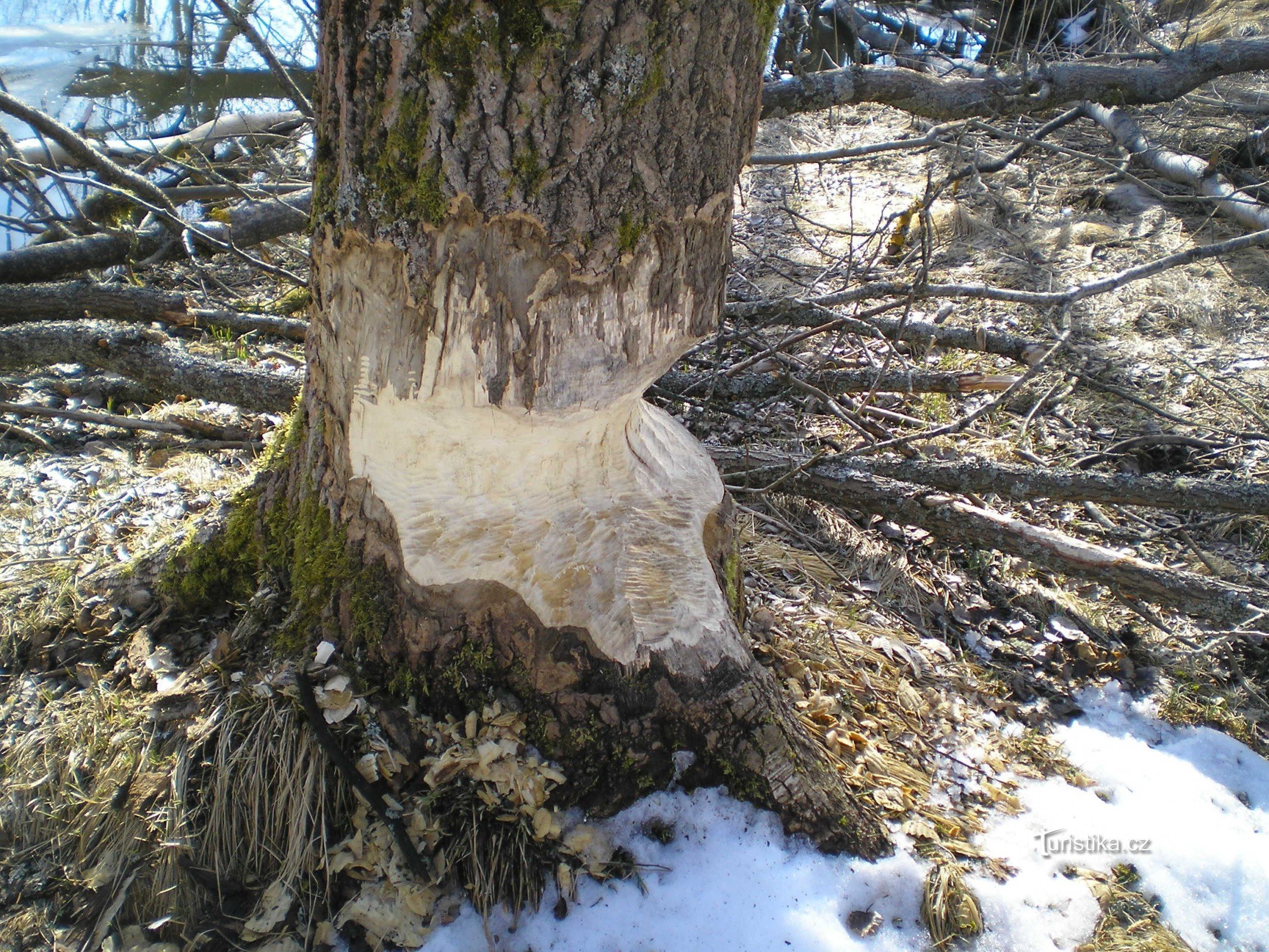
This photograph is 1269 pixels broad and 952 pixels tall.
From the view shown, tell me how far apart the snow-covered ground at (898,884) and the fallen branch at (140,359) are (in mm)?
2133

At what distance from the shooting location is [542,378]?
140 centimetres

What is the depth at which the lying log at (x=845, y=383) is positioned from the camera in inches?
126

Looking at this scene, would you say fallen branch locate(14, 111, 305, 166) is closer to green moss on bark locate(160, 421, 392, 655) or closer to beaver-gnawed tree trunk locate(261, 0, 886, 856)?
green moss on bark locate(160, 421, 392, 655)

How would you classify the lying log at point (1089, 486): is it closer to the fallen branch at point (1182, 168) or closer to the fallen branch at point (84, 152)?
the fallen branch at point (1182, 168)

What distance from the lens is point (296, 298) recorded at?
433 cm

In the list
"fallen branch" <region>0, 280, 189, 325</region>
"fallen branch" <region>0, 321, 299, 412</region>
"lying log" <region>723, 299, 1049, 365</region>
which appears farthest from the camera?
"fallen branch" <region>0, 280, 189, 325</region>

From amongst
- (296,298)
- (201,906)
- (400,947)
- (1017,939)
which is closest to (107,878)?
(201,906)

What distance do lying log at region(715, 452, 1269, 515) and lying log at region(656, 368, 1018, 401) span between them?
57 cm

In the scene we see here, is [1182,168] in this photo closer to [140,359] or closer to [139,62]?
[140,359]

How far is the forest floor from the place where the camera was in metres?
1.56

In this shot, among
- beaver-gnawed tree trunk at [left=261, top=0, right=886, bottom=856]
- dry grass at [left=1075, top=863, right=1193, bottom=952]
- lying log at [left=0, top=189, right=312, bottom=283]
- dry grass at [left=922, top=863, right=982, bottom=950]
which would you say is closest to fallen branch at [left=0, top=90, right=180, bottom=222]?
lying log at [left=0, top=189, right=312, bottom=283]

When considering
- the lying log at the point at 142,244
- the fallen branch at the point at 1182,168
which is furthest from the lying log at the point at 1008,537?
the fallen branch at the point at 1182,168

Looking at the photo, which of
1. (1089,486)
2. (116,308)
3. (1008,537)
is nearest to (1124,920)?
(1008,537)

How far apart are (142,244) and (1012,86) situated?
4481 mm
